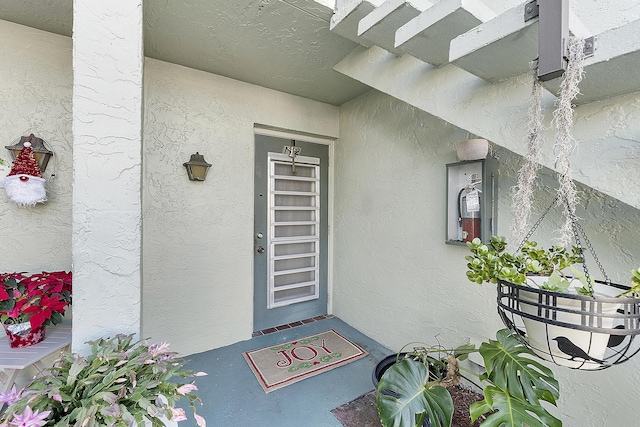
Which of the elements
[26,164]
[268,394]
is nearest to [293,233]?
[268,394]

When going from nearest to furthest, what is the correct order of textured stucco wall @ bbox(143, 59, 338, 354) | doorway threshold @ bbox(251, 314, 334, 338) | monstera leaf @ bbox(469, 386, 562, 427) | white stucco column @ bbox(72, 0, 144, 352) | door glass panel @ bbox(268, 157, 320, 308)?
monstera leaf @ bbox(469, 386, 562, 427) < white stucco column @ bbox(72, 0, 144, 352) < textured stucco wall @ bbox(143, 59, 338, 354) < doorway threshold @ bbox(251, 314, 334, 338) < door glass panel @ bbox(268, 157, 320, 308)

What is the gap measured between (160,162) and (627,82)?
2696 millimetres

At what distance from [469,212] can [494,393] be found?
112 centimetres

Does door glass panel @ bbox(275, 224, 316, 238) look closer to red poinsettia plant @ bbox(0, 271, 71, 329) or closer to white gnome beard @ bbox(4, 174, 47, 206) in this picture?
red poinsettia plant @ bbox(0, 271, 71, 329)

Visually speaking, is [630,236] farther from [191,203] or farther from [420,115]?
[191,203]

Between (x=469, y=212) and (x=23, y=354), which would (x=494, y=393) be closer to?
(x=469, y=212)

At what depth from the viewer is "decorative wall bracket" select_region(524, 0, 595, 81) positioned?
29.1 inches

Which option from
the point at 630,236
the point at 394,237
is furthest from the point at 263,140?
the point at 630,236

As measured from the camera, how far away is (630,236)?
1.21 m

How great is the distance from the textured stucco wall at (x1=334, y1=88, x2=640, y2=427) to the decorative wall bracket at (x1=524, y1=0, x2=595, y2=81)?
0.86 metres

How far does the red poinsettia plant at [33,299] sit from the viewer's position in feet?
4.50

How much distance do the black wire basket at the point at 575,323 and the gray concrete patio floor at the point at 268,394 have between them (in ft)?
4.35

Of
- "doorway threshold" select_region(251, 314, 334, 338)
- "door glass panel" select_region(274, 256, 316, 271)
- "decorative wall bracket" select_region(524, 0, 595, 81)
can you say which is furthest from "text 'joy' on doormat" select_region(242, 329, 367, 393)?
"decorative wall bracket" select_region(524, 0, 595, 81)

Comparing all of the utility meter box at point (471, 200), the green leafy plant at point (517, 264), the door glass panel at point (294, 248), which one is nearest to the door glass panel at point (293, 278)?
the door glass panel at point (294, 248)
